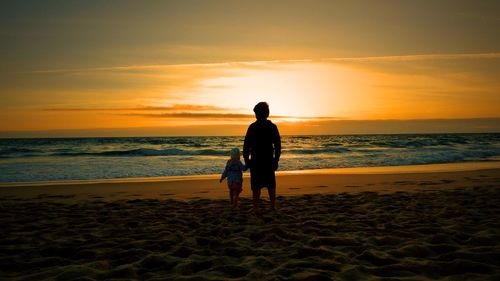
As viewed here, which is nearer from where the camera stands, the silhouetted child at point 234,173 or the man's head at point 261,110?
the man's head at point 261,110

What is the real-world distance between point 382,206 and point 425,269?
379 cm

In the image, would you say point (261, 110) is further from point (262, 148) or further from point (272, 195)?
point (272, 195)

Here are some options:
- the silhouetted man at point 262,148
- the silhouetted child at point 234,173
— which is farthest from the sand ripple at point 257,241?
the silhouetted man at point 262,148

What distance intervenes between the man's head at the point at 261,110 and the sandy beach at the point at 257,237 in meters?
1.74

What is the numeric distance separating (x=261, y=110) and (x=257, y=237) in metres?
2.43

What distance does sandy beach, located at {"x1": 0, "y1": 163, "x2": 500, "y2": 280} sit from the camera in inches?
147

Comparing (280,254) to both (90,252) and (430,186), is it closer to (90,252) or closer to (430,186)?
(90,252)

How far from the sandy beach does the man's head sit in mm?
1744

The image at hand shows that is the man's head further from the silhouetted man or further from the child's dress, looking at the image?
the child's dress

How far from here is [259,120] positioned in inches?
268

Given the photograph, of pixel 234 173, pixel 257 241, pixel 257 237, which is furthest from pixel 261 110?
pixel 257 241

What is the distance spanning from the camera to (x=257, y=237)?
16.8 feet

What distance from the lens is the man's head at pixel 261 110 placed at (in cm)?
671

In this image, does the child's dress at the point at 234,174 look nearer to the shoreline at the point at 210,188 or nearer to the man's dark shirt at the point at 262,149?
the man's dark shirt at the point at 262,149
